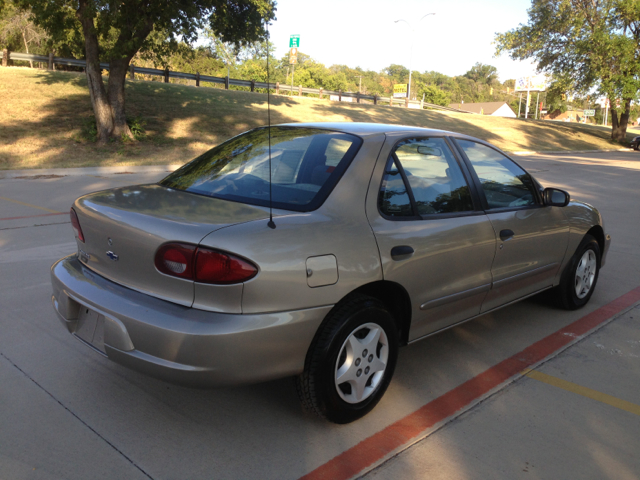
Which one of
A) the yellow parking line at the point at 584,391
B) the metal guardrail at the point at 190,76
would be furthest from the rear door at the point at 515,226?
the metal guardrail at the point at 190,76

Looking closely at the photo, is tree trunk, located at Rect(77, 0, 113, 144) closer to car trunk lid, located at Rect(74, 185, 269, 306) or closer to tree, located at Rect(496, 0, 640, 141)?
car trunk lid, located at Rect(74, 185, 269, 306)

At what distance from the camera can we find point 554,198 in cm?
436

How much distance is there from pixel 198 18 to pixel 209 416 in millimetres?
17054

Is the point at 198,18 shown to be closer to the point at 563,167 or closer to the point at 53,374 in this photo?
the point at 563,167

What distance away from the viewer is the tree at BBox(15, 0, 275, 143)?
53.4ft

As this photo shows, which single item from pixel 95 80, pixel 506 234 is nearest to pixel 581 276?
pixel 506 234

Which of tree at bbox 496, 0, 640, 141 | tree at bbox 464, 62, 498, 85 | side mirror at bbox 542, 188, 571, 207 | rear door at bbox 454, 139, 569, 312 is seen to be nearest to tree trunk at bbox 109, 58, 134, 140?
rear door at bbox 454, 139, 569, 312

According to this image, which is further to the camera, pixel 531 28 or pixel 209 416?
pixel 531 28

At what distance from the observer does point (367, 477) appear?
2.58 meters

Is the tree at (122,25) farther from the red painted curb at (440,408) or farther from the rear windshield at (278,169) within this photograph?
the red painted curb at (440,408)

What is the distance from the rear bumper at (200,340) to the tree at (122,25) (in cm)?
1503

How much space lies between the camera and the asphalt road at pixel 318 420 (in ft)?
8.75

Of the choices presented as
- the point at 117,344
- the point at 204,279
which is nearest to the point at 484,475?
the point at 204,279

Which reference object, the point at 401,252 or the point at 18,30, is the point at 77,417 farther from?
the point at 18,30
